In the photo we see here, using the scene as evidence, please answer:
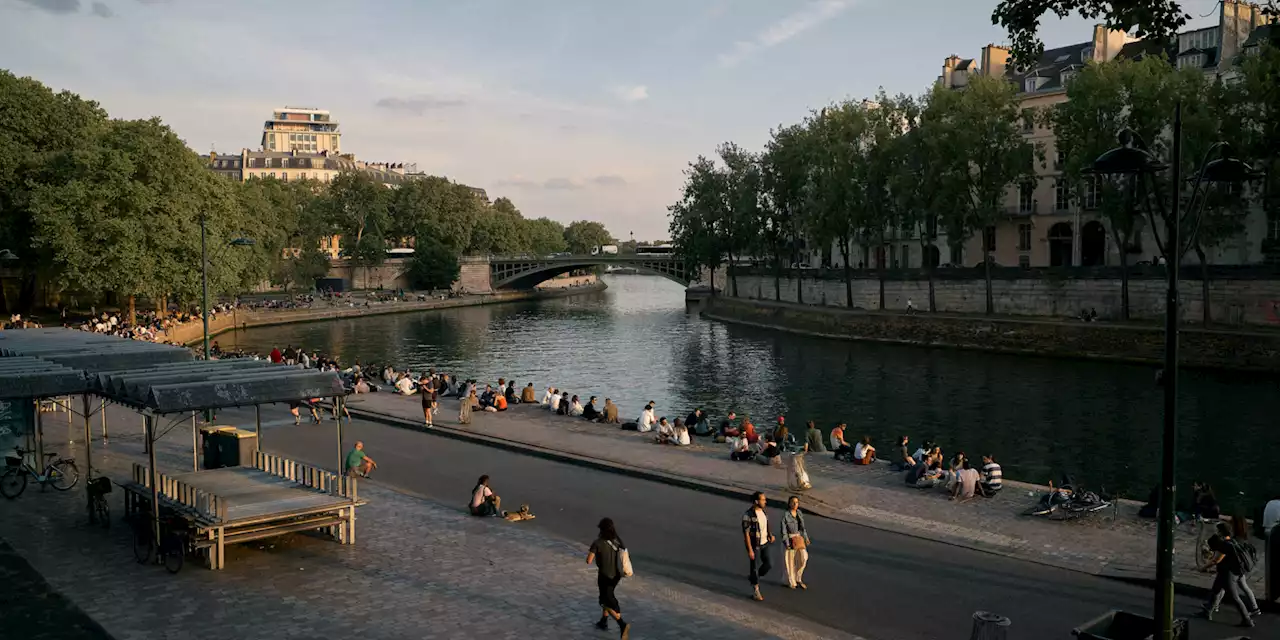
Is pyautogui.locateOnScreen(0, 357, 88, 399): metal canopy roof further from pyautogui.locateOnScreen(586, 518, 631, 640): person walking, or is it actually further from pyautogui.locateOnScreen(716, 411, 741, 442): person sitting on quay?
pyautogui.locateOnScreen(716, 411, 741, 442): person sitting on quay

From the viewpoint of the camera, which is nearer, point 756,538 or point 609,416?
point 756,538

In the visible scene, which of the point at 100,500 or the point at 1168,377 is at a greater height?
the point at 1168,377

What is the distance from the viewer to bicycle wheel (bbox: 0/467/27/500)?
18.8 metres

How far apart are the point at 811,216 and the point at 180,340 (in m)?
43.6

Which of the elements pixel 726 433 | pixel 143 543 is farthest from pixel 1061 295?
pixel 143 543

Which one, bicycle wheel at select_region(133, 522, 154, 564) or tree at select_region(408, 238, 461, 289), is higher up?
tree at select_region(408, 238, 461, 289)

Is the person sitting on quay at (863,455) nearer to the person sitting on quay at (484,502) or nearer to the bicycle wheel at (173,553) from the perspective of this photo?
the person sitting on quay at (484,502)

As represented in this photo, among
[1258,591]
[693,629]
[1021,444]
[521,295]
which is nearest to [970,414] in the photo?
[1021,444]

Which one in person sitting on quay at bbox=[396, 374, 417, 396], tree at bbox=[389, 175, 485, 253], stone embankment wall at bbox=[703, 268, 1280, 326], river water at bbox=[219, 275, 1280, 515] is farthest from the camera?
tree at bbox=[389, 175, 485, 253]

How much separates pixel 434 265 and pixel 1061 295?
80.6 m

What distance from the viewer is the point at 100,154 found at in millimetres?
58562

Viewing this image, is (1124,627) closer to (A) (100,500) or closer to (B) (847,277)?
(A) (100,500)

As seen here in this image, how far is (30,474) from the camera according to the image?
19.8 meters

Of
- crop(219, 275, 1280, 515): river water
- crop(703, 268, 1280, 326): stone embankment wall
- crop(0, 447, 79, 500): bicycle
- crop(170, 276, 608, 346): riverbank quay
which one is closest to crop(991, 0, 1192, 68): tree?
crop(219, 275, 1280, 515): river water
